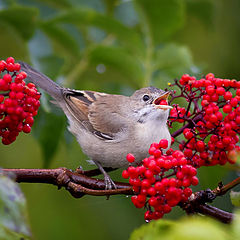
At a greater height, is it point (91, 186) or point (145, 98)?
point (145, 98)

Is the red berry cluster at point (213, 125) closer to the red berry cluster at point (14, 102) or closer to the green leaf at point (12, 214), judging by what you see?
the red berry cluster at point (14, 102)

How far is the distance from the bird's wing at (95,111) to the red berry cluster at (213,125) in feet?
5.23

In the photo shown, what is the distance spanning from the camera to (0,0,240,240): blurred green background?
4.23 metres

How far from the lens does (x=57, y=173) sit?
2887 mm

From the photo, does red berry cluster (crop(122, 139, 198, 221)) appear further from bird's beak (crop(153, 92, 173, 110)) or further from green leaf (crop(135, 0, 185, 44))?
green leaf (crop(135, 0, 185, 44))

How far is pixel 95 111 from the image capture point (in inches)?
191

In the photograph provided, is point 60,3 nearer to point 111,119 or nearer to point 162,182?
point 111,119

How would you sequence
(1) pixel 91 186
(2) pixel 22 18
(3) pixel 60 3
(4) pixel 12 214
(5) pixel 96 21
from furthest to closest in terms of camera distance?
(3) pixel 60 3, (5) pixel 96 21, (2) pixel 22 18, (1) pixel 91 186, (4) pixel 12 214

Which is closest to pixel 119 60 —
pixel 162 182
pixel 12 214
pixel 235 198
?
pixel 162 182

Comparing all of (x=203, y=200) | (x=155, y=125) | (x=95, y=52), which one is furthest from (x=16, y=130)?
(x=95, y=52)

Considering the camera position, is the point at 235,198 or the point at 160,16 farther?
the point at 160,16

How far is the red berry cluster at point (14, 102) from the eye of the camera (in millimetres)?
2693

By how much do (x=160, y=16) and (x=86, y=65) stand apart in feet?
3.35

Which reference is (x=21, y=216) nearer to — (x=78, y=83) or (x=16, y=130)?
(x=16, y=130)
